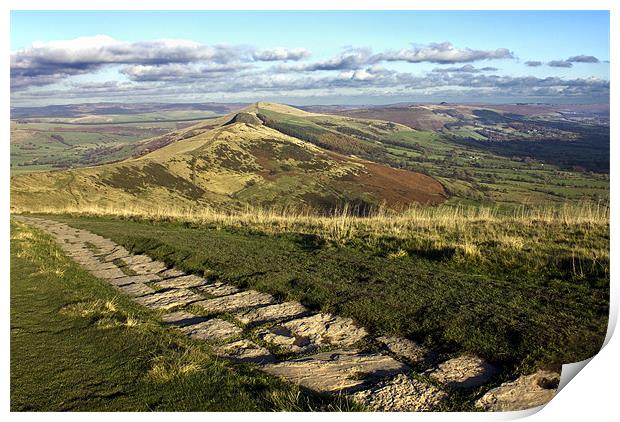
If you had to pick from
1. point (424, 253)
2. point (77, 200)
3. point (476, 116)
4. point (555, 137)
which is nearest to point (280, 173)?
point (77, 200)

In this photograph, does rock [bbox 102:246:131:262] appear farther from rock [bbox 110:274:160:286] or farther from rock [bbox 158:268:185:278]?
rock [bbox 158:268:185:278]

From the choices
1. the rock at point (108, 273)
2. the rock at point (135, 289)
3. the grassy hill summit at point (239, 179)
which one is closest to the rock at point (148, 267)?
the rock at point (108, 273)

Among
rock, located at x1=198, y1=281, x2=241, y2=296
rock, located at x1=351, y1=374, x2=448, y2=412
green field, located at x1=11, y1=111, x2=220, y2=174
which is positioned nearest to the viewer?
rock, located at x1=351, y1=374, x2=448, y2=412

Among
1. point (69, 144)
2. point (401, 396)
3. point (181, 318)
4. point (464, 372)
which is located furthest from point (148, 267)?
point (69, 144)

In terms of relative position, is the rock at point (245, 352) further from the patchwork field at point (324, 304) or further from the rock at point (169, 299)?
the rock at point (169, 299)

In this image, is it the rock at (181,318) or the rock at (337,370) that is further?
the rock at (181,318)

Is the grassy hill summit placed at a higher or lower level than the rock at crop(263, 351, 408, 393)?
lower

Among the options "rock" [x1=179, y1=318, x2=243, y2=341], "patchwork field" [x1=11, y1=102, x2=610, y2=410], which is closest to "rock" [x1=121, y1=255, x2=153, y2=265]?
"patchwork field" [x1=11, y1=102, x2=610, y2=410]
